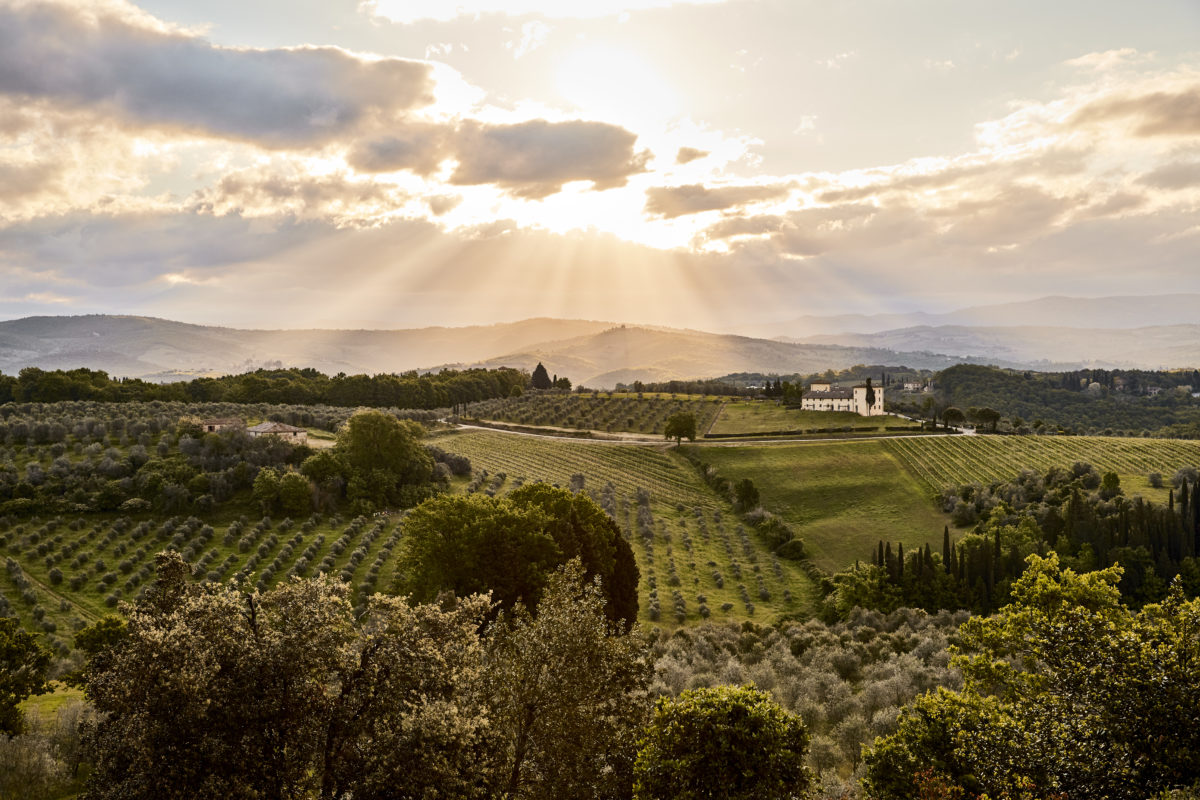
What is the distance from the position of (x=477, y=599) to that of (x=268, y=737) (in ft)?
17.7

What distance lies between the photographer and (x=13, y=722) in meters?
23.0

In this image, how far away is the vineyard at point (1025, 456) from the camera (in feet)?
272

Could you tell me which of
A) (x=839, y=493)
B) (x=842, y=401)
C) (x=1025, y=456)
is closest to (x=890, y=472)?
(x=839, y=493)

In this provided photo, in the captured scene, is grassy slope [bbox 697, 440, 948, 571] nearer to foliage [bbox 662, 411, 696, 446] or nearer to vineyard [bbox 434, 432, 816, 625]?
foliage [bbox 662, 411, 696, 446]

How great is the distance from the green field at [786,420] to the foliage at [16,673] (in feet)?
319

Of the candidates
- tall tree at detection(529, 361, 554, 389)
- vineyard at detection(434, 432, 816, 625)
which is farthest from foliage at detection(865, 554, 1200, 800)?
tall tree at detection(529, 361, 554, 389)

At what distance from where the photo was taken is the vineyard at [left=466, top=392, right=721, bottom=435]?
4889 inches

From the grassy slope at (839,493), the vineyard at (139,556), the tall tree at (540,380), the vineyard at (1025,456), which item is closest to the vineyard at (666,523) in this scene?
the grassy slope at (839,493)

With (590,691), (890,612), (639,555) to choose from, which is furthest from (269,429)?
(590,691)

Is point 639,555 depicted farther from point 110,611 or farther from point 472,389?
point 472,389

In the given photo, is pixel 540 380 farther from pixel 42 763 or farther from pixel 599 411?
pixel 42 763

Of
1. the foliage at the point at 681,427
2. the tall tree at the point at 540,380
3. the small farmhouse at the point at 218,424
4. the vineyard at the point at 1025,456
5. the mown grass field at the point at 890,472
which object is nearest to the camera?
the mown grass field at the point at 890,472

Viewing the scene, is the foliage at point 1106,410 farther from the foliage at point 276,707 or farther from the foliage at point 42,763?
the foliage at point 42,763

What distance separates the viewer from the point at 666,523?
71.9m
